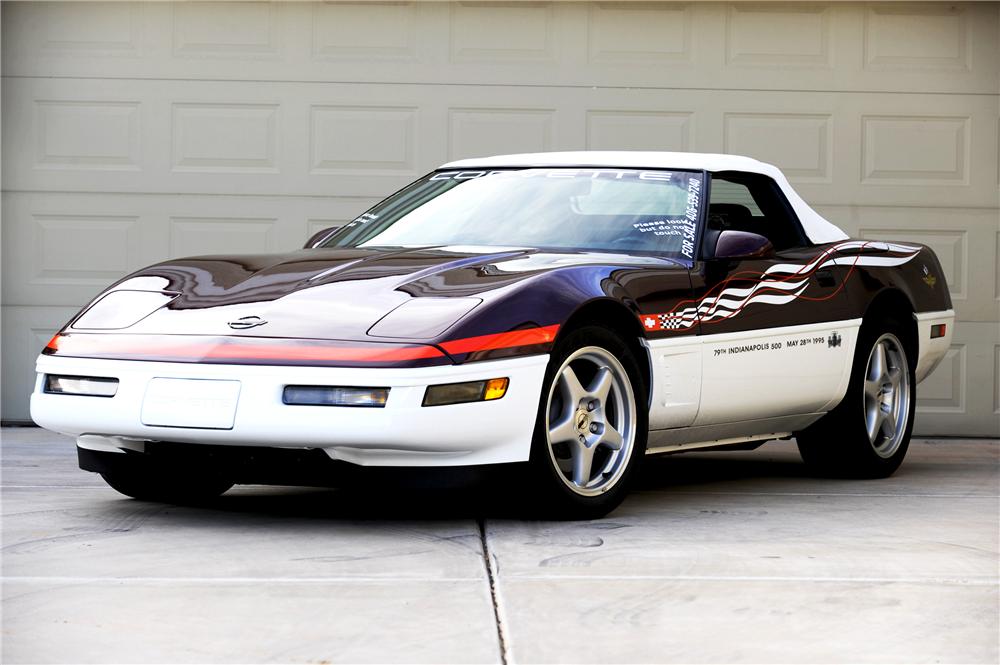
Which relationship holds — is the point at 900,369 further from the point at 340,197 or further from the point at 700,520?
the point at 340,197

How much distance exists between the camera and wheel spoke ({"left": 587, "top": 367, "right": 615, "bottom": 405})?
17.6ft

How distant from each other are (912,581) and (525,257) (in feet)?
5.93

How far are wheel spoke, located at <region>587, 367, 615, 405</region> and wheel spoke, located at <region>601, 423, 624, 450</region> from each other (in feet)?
0.30

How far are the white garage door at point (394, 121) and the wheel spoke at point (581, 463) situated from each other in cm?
425

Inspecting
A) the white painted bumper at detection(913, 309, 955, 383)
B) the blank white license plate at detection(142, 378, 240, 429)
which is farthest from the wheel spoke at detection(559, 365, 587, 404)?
the white painted bumper at detection(913, 309, 955, 383)

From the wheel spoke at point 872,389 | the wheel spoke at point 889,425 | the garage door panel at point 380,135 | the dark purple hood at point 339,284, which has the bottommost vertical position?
the wheel spoke at point 889,425

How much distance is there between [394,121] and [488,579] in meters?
5.50

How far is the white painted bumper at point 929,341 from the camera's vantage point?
7.42m

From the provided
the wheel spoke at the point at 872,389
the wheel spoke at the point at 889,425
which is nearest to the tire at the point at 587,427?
the wheel spoke at the point at 872,389

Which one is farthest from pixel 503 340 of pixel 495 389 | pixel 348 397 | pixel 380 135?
pixel 380 135

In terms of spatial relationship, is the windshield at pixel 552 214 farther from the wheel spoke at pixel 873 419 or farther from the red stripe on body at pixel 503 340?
the wheel spoke at pixel 873 419

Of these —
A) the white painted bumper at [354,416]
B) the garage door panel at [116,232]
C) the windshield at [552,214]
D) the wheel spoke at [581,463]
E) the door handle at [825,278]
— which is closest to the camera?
the white painted bumper at [354,416]

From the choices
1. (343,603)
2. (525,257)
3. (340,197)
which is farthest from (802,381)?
(340,197)

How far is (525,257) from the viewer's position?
5.48 meters
